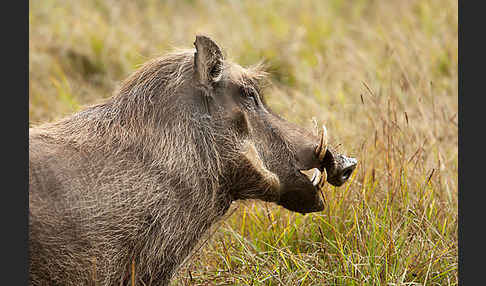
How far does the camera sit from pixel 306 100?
5.39m

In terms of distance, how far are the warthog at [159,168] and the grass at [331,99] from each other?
0.28m

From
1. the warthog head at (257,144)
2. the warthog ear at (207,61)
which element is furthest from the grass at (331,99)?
the warthog ear at (207,61)

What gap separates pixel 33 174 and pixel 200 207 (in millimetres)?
682

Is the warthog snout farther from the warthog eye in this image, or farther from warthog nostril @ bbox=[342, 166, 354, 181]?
the warthog eye

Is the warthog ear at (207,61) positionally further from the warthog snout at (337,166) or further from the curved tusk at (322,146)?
the warthog snout at (337,166)

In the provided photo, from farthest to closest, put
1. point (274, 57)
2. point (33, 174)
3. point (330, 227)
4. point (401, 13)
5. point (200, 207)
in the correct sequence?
point (401, 13)
point (274, 57)
point (330, 227)
point (200, 207)
point (33, 174)

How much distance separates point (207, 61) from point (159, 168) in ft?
1.57

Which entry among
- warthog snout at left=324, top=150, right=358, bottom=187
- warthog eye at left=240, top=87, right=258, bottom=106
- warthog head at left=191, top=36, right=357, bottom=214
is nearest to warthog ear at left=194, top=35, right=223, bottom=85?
warthog head at left=191, top=36, right=357, bottom=214

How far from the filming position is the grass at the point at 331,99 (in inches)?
129

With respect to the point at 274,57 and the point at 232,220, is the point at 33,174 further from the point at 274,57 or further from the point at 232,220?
the point at 274,57

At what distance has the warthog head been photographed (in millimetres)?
2914

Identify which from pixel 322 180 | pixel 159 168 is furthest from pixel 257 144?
pixel 159 168

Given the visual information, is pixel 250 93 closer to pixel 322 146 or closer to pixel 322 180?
pixel 322 146

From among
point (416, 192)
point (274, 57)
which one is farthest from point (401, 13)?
point (416, 192)
